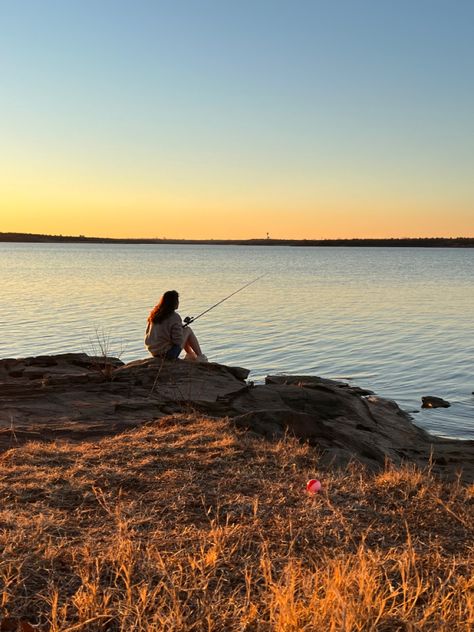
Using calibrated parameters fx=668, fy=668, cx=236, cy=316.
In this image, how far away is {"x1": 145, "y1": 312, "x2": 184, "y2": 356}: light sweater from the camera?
1172 centimetres

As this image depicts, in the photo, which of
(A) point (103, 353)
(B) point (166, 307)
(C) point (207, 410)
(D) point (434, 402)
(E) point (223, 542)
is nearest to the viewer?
(E) point (223, 542)

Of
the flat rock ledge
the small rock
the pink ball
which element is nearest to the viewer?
the pink ball

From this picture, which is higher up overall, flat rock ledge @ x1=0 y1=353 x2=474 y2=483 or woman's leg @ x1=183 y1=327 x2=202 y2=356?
woman's leg @ x1=183 y1=327 x2=202 y2=356

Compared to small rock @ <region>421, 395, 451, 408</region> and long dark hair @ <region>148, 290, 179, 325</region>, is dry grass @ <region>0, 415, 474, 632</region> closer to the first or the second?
long dark hair @ <region>148, 290, 179, 325</region>

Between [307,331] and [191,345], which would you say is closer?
[191,345]

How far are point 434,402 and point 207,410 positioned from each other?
7.34 meters

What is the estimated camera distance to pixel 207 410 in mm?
8555

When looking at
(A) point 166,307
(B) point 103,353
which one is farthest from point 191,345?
(B) point 103,353

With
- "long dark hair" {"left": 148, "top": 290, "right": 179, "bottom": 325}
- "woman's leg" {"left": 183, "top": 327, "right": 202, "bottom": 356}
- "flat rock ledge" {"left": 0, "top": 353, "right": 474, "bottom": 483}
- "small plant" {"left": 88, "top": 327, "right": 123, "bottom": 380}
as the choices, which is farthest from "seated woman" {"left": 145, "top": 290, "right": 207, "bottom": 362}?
"small plant" {"left": 88, "top": 327, "right": 123, "bottom": 380}

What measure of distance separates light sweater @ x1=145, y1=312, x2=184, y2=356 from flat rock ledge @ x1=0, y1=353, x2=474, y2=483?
13.7 inches

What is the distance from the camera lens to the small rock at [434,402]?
14.2 metres

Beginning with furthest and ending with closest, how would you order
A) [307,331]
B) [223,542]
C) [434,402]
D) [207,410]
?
[307,331], [434,402], [207,410], [223,542]

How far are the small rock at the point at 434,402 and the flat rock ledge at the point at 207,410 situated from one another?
204 cm

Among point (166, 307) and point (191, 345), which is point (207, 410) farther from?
point (191, 345)
